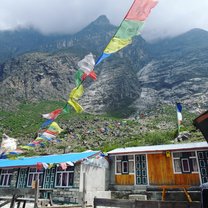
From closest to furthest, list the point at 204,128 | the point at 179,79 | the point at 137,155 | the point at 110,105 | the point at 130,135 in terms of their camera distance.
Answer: the point at 204,128, the point at 137,155, the point at 130,135, the point at 110,105, the point at 179,79

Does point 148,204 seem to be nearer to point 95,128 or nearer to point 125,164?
point 125,164

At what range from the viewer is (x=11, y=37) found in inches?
6742

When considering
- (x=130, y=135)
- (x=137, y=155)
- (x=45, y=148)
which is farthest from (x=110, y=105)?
(x=137, y=155)

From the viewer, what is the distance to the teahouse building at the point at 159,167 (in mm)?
19328

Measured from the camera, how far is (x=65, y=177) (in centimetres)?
2095

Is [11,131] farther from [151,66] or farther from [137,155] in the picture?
[151,66]

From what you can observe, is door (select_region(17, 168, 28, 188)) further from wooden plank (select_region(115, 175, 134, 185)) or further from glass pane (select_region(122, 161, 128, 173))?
glass pane (select_region(122, 161, 128, 173))

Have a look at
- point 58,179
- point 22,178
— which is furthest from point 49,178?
point 22,178

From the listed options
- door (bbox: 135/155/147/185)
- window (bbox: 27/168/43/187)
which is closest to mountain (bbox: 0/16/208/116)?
window (bbox: 27/168/43/187)

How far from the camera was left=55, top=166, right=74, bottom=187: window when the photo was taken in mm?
20556

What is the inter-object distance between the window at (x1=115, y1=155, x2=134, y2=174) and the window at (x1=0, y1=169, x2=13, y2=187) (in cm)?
1118

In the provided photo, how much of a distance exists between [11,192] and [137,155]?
479 inches

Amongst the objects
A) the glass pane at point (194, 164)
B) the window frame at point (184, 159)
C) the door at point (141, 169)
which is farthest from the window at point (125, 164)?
the glass pane at point (194, 164)

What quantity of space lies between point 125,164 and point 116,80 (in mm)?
85507
